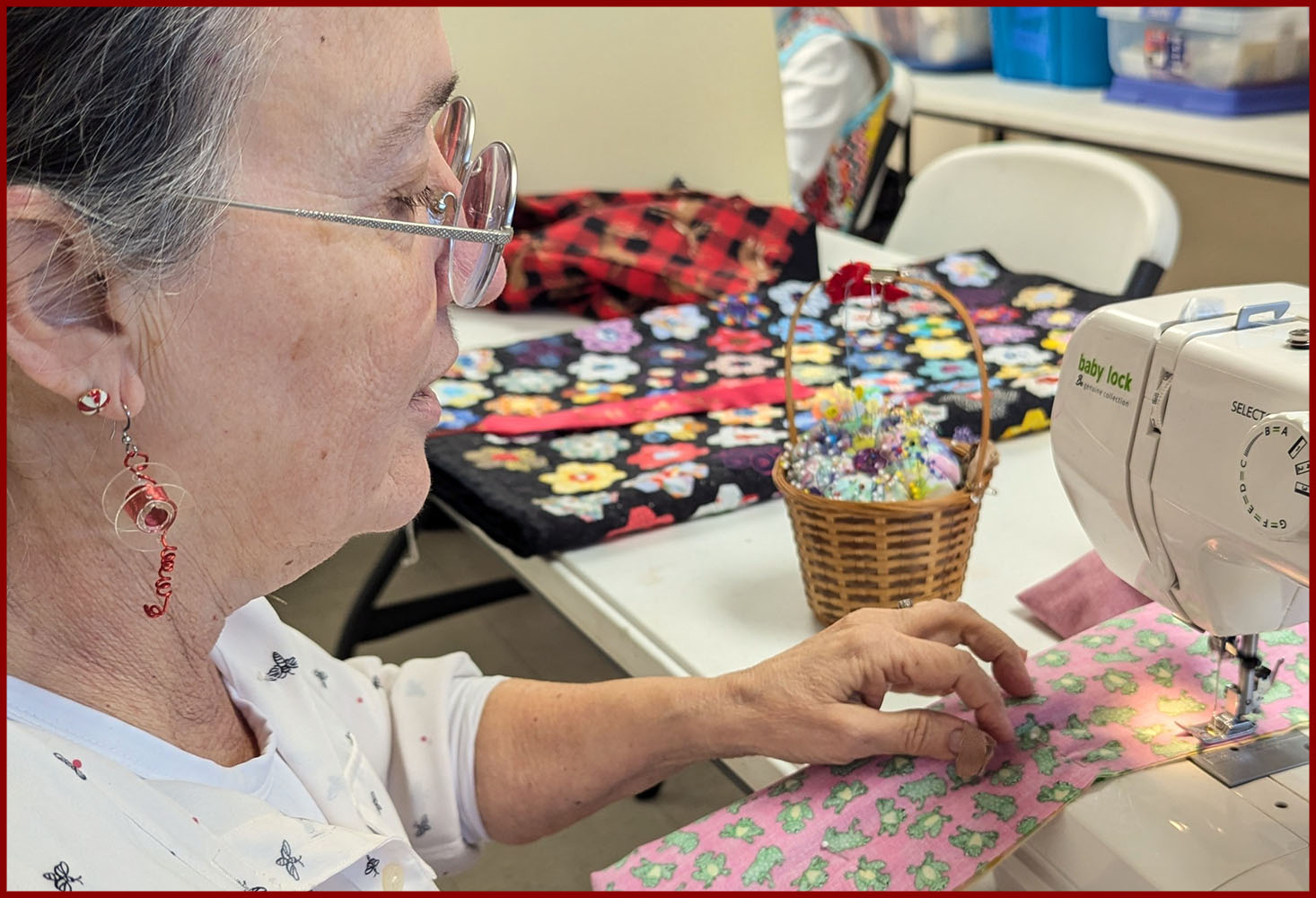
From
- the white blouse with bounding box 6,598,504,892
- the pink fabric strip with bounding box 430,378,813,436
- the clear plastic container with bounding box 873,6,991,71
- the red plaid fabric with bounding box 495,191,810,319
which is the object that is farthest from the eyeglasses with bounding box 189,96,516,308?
the clear plastic container with bounding box 873,6,991,71

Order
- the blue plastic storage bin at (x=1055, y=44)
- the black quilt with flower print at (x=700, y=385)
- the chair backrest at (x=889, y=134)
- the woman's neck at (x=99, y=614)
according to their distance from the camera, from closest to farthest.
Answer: the woman's neck at (x=99, y=614)
the black quilt with flower print at (x=700, y=385)
the blue plastic storage bin at (x=1055, y=44)
the chair backrest at (x=889, y=134)

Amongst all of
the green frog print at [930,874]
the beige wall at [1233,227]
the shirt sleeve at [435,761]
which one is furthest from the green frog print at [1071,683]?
the beige wall at [1233,227]

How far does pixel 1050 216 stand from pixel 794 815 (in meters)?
1.62

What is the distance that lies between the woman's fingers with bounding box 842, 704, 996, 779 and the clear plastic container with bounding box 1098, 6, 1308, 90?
2480mm

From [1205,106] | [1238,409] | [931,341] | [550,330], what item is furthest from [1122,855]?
[1205,106]

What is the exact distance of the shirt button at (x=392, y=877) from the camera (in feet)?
3.09

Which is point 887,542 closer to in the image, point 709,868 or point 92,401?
point 709,868

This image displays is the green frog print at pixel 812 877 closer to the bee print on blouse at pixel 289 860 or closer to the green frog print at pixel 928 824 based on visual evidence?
the green frog print at pixel 928 824

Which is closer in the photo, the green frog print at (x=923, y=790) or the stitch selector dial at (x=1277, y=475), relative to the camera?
the stitch selector dial at (x=1277, y=475)

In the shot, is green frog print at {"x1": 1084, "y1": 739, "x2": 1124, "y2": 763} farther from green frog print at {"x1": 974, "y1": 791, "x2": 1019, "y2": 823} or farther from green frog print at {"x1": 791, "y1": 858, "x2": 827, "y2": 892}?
green frog print at {"x1": 791, "y1": 858, "x2": 827, "y2": 892}

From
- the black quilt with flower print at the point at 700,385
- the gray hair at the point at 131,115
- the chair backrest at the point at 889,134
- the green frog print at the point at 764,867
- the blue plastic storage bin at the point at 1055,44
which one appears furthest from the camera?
the chair backrest at the point at 889,134

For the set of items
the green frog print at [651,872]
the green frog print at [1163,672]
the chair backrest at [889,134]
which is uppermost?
the green frog print at [1163,672]

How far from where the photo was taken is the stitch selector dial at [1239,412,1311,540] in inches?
30.4

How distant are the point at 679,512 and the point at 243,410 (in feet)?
2.29
